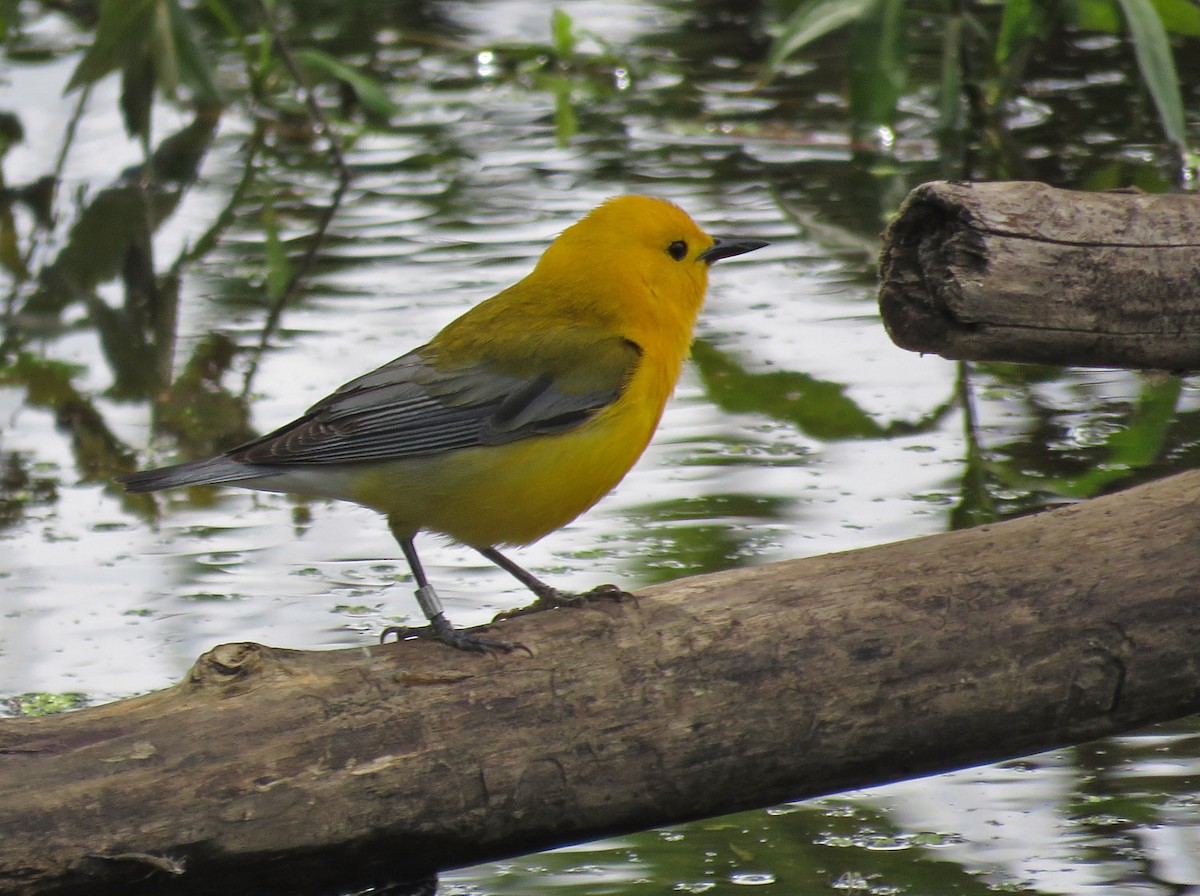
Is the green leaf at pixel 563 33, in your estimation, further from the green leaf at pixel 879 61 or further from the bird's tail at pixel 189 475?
the bird's tail at pixel 189 475

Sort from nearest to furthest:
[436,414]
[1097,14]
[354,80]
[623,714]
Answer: [623,714] < [436,414] < [1097,14] < [354,80]

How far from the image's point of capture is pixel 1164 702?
11.9 ft

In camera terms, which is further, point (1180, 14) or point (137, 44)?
point (137, 44)

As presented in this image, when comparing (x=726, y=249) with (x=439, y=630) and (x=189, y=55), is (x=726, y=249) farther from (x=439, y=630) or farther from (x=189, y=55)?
(x=189, y=55)

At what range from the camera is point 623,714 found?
346 cm

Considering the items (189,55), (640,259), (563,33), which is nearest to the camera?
(640,259)

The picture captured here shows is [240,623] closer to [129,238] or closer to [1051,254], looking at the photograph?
[1051,254]

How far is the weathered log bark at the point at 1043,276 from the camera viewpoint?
3.64m

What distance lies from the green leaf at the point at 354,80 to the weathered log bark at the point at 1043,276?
5.63 metres

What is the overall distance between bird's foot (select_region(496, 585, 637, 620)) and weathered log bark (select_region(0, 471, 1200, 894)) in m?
0.06

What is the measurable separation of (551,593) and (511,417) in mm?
446

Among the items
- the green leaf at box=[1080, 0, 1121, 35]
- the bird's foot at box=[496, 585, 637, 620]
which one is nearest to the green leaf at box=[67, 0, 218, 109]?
the green leaf at box=[1080, 0, 1121, 35]

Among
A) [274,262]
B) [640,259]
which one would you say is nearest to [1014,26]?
[274,262]

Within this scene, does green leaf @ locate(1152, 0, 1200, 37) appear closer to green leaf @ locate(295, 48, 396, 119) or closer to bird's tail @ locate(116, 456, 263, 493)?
green leaf @ locate(295, 48, 396, 119)
